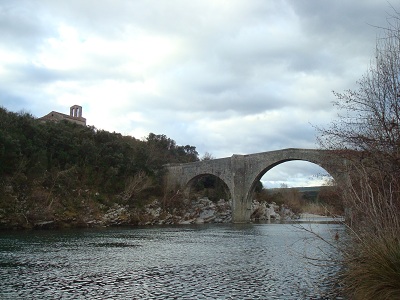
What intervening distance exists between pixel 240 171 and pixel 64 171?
1965 cm

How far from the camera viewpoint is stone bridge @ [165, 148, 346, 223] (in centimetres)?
4097

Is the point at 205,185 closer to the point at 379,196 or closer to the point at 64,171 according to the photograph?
the point at 64,171

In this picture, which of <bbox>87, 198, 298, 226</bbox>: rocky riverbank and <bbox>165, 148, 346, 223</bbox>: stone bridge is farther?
<bbox>165, 148, 346, 223</bbox>: stone bridge

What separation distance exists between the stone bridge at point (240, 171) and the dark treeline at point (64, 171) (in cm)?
Answer: 414

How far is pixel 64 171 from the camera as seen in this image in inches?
1361

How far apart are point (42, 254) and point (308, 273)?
9436mm

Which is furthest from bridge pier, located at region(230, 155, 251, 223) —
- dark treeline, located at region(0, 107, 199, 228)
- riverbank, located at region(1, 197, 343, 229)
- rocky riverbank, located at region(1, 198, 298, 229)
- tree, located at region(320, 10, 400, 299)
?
tree, located at region(320, 10, 400, 299)

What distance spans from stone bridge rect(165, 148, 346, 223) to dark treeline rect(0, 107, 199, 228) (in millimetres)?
4137

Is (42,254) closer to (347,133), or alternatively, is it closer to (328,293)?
(328,293)

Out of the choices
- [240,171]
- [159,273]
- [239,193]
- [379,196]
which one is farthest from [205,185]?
[379,196]

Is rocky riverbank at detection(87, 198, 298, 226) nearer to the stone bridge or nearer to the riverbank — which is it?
the riverbank

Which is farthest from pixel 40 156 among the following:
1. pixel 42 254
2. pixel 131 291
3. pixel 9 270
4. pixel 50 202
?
pixel 131 291

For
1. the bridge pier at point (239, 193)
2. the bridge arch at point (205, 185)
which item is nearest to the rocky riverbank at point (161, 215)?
the bridge arch at point (205, 185)

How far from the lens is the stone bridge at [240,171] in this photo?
41.0m
